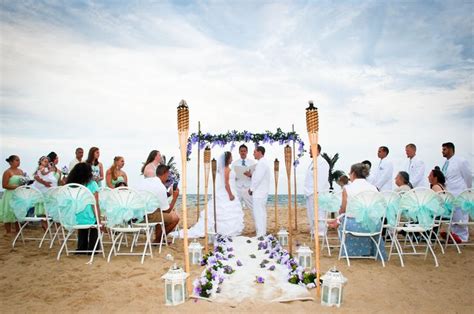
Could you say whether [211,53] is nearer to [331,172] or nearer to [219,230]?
[219,230]

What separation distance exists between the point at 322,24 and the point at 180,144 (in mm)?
5053

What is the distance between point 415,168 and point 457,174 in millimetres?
973

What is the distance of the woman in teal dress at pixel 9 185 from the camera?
7586 millimetres

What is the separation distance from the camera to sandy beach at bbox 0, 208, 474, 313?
3.64 m

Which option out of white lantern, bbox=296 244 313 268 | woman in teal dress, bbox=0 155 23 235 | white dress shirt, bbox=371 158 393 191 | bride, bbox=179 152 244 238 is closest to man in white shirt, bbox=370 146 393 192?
white dress shirt, bbox=371 158 393 191

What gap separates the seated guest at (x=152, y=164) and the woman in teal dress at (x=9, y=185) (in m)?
3.11

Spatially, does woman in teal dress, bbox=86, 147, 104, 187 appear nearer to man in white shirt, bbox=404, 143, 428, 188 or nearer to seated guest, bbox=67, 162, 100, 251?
seated guest, bbox=67, 162, 100, 251

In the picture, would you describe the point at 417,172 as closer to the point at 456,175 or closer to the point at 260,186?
the point at 456,175

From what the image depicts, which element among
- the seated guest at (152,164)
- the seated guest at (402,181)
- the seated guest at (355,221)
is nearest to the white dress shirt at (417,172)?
the seated guest at (402,181)

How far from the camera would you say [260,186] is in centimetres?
821

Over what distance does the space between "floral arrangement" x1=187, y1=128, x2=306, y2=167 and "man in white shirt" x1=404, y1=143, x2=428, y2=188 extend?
2698mm

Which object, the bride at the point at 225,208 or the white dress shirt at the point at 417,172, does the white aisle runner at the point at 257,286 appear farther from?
the white dress shirt at the point at 417,172

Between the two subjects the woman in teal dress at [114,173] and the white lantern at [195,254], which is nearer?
the white lantern at [195,254]

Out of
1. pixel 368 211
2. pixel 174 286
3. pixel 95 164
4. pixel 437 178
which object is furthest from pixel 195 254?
pixel 437 178
